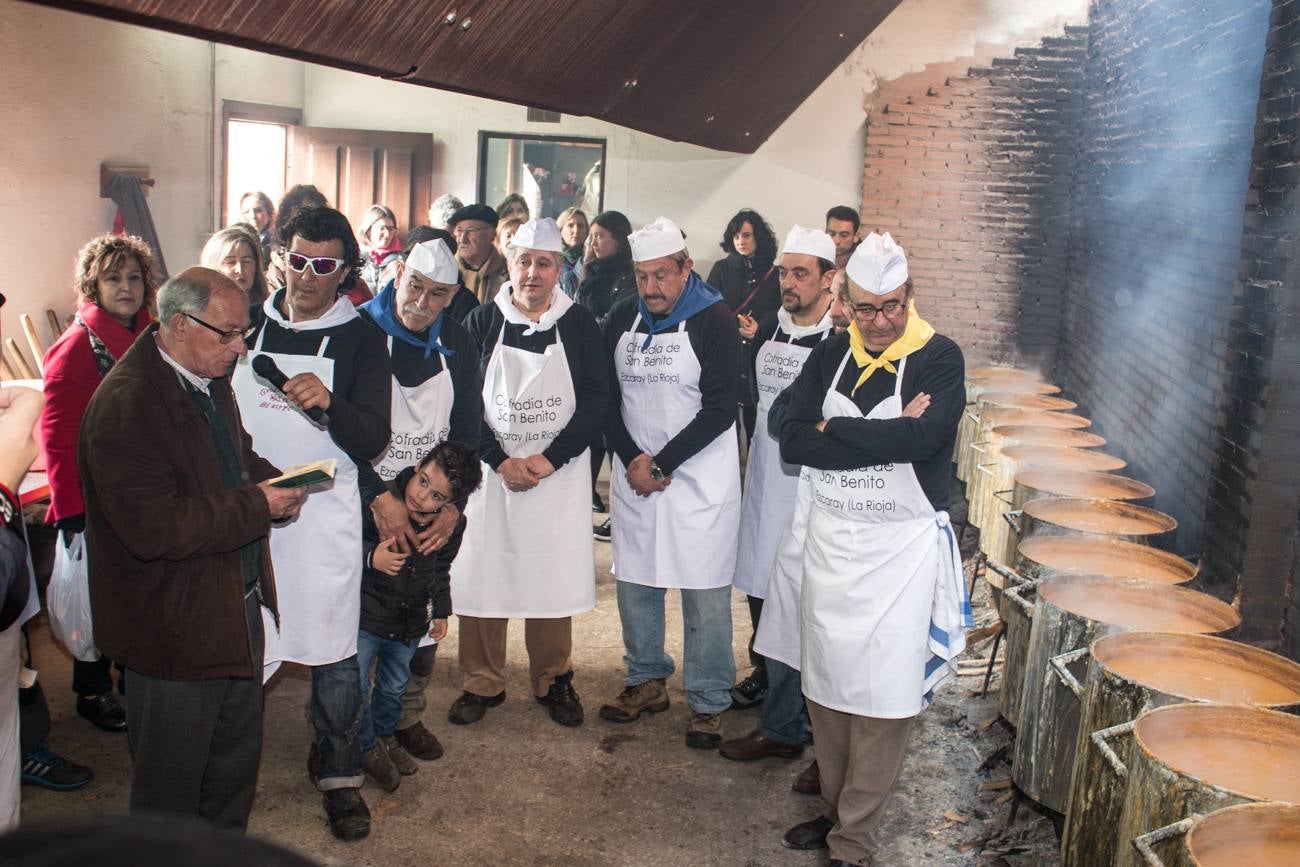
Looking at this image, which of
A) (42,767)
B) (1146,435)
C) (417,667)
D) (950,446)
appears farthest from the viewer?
(1146,435)

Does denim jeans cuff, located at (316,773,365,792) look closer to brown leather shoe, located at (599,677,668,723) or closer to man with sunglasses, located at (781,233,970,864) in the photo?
brown leather shoe, located at (599,677,668,723)

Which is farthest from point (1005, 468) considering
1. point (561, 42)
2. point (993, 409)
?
point (561, 42)

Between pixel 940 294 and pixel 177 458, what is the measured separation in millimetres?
7856

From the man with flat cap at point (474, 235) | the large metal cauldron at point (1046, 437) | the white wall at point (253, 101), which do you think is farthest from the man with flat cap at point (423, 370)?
the white wall at point (253, 101)

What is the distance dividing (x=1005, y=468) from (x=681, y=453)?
1453 mm

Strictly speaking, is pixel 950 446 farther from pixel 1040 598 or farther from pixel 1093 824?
pixel 1093 824

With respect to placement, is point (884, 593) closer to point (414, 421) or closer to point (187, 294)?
point (414, 421)

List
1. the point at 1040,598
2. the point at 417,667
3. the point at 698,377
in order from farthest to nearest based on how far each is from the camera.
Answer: the point at 698,377 → the point at 417,667 → the point at 1040,598

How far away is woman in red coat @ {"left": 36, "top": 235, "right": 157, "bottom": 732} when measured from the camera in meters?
4.36

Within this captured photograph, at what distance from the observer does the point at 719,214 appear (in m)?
10.6

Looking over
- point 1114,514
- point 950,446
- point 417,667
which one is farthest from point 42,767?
point 1114,514

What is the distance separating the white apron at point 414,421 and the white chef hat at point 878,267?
1.58m

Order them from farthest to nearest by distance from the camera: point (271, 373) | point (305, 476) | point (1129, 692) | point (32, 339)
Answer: point (32, 339) → point (271, 373) → point (305, 476) → point (1129, 692)

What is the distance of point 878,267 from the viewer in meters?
3.95
